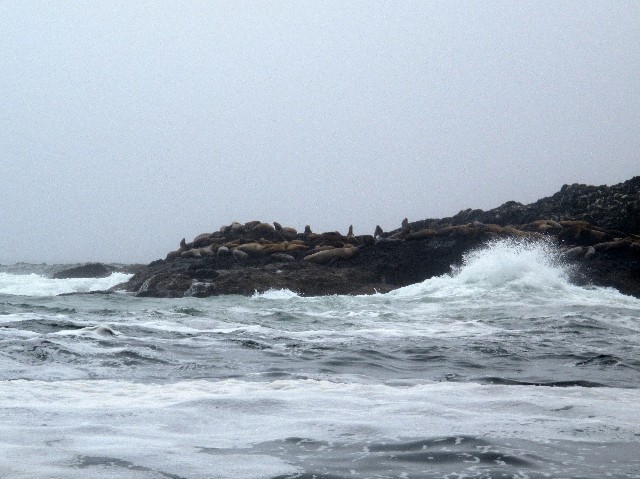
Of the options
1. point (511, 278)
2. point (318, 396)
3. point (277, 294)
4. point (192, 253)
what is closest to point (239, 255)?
point (192, 253)

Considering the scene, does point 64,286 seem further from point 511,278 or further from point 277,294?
point 511,278

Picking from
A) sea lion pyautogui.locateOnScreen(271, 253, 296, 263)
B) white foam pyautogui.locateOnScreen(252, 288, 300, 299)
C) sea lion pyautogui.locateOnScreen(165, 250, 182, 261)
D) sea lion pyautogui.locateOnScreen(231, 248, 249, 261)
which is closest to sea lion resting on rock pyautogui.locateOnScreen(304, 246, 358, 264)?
sea lion pyautogui.locateOnScreen(271, 253, 296, 263)

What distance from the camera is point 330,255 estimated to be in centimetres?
2108

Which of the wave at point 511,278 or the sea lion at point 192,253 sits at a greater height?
the sea lion at point 192,253

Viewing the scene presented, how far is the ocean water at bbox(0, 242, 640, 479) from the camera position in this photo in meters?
3.64

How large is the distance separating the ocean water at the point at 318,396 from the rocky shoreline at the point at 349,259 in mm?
6355

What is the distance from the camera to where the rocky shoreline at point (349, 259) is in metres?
19.4

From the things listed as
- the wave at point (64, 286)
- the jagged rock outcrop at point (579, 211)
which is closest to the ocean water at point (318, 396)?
the wave at point (64, 286)

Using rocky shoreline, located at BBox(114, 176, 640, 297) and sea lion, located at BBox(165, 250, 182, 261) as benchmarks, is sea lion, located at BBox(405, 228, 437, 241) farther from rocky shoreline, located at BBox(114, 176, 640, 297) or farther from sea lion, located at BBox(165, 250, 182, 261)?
sea lion, located at BBox(165, 250, 182, 261)

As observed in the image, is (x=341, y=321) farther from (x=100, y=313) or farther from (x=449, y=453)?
(x=449, y=453)

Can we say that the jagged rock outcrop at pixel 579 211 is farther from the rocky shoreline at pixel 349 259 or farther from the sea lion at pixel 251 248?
the sea lion at pixel 251 248

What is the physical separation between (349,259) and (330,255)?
585 millimetres

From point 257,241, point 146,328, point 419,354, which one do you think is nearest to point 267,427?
point 419,354

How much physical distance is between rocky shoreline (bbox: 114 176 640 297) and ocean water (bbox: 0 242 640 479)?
6355mm
